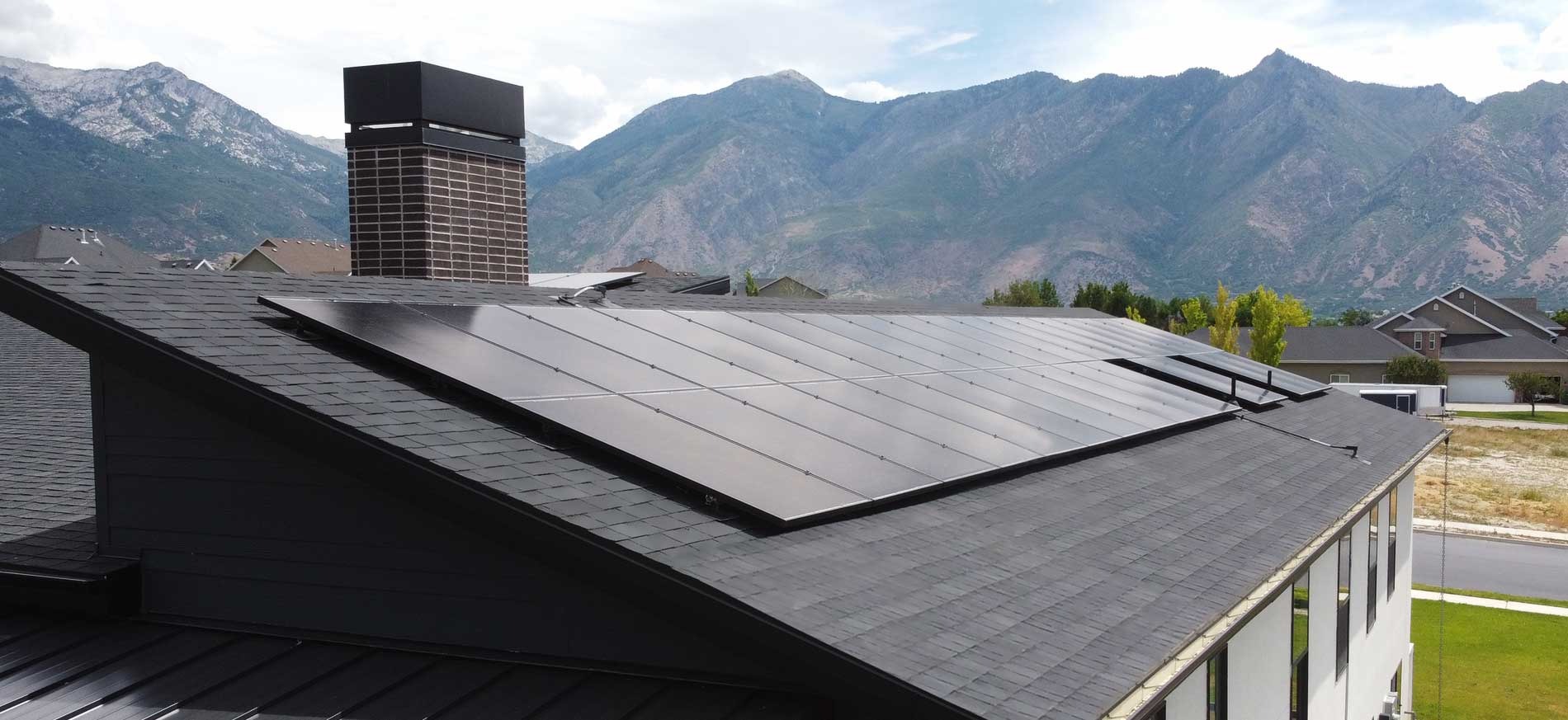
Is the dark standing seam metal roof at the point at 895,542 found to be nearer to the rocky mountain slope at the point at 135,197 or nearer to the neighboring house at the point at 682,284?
the neighboring house at the point at 682,284

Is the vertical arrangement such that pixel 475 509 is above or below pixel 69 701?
above

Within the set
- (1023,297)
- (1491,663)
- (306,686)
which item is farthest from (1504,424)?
(306,686)

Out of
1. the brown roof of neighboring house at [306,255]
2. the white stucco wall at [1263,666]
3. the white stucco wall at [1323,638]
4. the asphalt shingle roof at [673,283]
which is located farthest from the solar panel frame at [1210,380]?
the brown roof of neighboring house at [306,255]

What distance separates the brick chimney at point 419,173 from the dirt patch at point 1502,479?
33.8 m

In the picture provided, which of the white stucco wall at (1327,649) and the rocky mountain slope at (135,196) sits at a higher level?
the rocky mountain slope at (135,196)

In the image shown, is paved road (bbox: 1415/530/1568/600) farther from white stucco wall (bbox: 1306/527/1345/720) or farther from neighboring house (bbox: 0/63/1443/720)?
neighboring house (bbox: 0/63/1443/720)

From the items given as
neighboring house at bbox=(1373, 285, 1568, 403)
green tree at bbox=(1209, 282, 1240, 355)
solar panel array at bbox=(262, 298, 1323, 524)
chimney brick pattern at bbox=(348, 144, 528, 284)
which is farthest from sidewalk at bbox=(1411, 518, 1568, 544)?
neighboring house at bbox=(1373, 285, 1568, 403)

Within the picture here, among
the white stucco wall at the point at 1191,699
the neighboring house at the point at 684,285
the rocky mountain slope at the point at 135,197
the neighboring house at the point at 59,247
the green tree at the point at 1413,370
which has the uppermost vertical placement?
the rocky mountain slope at the point at 135,197

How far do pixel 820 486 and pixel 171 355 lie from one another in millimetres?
3898

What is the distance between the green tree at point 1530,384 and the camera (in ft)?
268

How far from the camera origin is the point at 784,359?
402 inches

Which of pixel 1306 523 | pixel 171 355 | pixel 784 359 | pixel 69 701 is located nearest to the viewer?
pixel 69 701

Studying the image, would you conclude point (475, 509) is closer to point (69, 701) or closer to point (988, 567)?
point (69, 701)

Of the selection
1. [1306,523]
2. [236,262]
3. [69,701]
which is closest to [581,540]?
[69,701]
